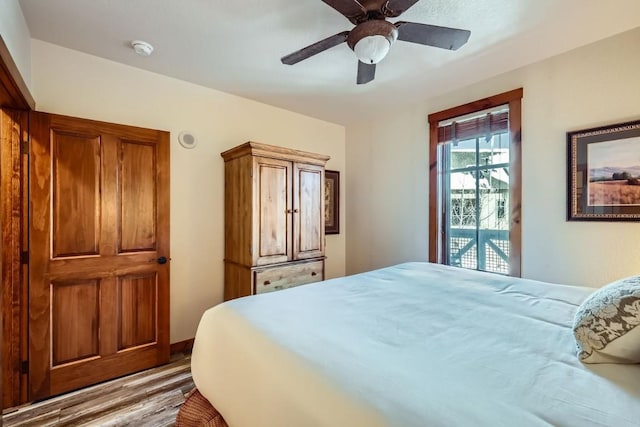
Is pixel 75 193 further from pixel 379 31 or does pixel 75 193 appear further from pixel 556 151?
pixel 556 151

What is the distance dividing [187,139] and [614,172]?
11.7 feet

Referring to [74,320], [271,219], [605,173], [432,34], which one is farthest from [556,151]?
[74,320]

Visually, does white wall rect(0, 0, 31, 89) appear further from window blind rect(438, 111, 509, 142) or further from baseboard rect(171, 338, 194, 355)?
window blind rect(438, 111, 509, 142)

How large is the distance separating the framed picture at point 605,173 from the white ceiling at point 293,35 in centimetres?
74

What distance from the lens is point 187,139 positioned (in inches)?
110

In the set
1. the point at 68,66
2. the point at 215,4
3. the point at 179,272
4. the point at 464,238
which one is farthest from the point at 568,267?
the point at 68,66

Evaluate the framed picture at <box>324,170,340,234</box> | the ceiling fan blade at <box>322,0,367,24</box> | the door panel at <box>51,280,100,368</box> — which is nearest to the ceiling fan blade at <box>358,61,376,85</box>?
the ceiling fan blade at <box>322,0,367,24</box>

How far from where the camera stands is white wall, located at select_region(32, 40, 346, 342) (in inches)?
87.8

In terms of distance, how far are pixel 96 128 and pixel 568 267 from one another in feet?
12.7

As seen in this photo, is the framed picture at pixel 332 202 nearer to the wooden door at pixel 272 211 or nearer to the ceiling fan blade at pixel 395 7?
the wooden door at pixel 272 211

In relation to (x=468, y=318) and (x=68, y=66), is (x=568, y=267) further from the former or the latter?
(x=68, y=66)

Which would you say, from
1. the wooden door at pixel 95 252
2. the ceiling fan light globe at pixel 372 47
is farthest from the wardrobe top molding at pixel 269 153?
the ceiling fan light globe at pixel 372 47

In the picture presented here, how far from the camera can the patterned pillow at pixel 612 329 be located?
866mm

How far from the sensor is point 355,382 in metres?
0.80
